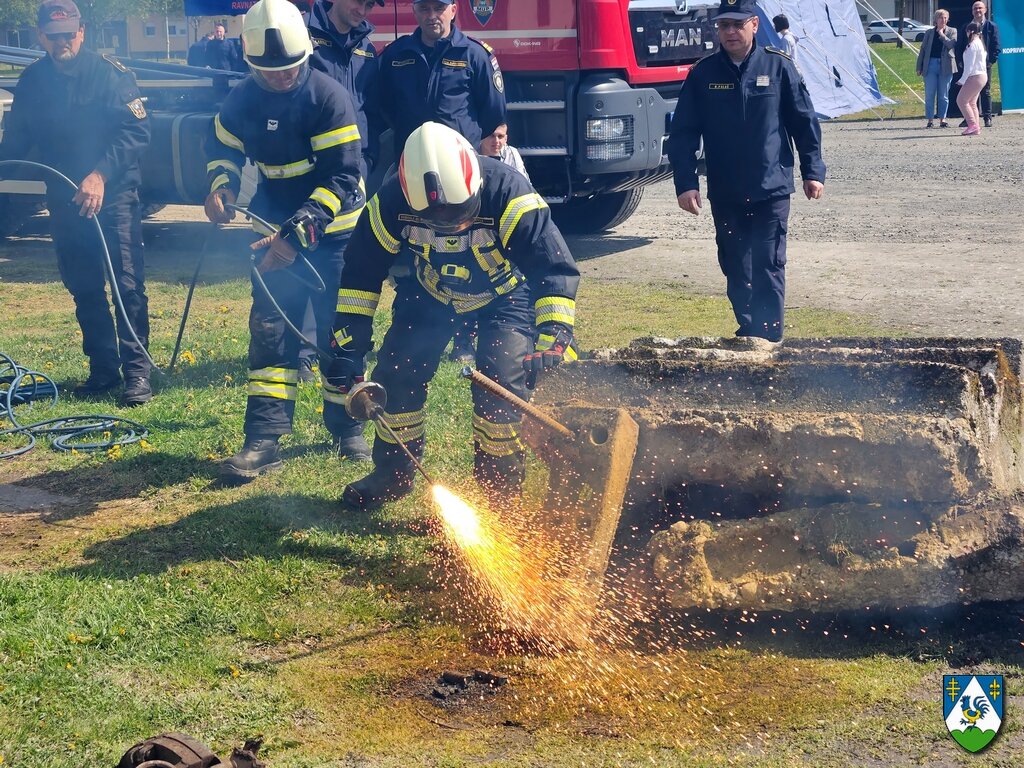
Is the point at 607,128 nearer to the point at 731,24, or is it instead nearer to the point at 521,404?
the point at 731,24

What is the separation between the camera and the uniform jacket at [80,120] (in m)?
7.01

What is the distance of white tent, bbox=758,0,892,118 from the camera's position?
20.0m

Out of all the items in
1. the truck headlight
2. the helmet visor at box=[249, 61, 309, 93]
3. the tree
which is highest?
the tree

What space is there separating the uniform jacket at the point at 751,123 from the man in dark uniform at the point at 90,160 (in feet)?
11.2

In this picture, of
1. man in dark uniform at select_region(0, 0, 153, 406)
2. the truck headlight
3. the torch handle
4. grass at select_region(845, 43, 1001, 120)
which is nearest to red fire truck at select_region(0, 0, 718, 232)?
the truck headlight

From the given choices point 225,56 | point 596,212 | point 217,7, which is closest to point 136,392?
point 596,212

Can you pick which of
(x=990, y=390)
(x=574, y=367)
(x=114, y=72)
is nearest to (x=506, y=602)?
(x=574, y=367)

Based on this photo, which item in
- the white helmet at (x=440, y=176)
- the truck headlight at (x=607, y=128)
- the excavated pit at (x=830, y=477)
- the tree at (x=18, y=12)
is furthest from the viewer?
the tree at (x=18, y=12)

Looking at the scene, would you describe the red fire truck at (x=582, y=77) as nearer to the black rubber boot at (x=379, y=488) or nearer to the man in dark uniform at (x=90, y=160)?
the man in dark uniform at (x=90, y=160)

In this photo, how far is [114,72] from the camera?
7.08m

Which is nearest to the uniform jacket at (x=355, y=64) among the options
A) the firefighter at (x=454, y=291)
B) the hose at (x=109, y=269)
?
the hose at (x=109, y=269)

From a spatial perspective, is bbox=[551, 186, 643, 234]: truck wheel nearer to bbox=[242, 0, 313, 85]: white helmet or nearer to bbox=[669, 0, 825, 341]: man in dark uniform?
bbox=[669, 0, 825, 341]: man in dark uniform

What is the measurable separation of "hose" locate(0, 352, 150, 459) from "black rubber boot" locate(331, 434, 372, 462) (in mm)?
1208

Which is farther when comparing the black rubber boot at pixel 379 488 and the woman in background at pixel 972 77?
the woman in background at pixel 972 77
